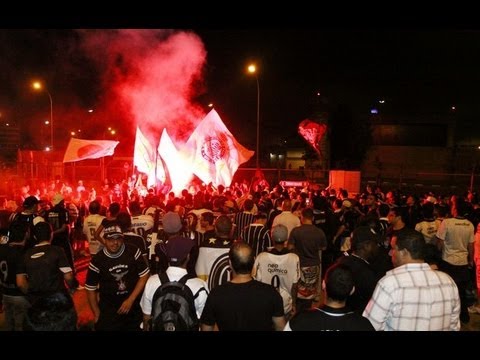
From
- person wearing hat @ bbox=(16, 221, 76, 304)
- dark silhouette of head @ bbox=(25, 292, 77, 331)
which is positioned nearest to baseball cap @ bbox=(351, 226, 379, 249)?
dark silhouette of head @ bbox=(25, 292, 77, 331)

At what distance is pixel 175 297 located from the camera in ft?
11.6

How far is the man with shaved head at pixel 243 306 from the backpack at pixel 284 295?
4.88 feet

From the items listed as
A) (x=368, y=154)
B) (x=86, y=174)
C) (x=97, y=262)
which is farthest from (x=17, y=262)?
(x=368, y=154)

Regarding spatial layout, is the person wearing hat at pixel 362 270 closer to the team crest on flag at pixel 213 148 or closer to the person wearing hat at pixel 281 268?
the person wearing hat at pixel 281 268

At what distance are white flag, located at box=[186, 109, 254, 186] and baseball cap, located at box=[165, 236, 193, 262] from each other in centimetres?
964

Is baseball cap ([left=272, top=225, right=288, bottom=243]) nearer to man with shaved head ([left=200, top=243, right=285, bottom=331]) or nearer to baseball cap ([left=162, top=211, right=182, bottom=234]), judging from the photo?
baseball cap ([left=162, top=211, right=182, bottom=234])

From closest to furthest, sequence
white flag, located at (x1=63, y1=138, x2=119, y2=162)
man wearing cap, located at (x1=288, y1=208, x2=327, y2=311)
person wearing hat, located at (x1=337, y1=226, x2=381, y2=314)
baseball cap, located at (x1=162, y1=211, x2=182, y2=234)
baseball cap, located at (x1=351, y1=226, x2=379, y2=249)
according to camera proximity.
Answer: person wearing hat, located at (x1=337, y1=226, x2=381, y2=314), baseball cap, located at (x1=351, y1=226, x2=379, y2=249), baseball cap, located at (x1=162, y1=211, x2=182, y2=234), man wearing cap, located at (x1=288, y1=208, x2=327, y2=311), white flag, located at (x1=63, y1=138, x2=119, y2=162)

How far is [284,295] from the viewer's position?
16.6ft

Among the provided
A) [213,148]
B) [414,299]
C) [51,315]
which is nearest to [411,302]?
[414,299]

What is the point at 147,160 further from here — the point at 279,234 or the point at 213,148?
the point at 279,234

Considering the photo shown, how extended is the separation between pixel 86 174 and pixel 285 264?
33.2 m

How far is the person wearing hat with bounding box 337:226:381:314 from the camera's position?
4.48 meters

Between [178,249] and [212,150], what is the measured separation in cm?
1006

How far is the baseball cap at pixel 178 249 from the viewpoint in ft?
13.2
